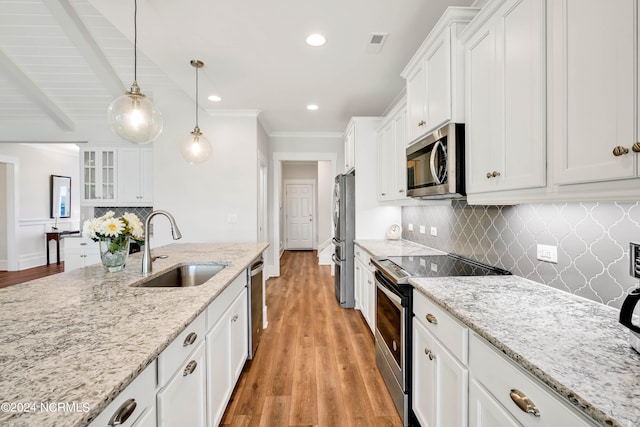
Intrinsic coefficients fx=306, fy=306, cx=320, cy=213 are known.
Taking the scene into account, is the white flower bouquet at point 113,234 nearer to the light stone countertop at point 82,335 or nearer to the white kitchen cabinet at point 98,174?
the light stone countertop at point 82,335

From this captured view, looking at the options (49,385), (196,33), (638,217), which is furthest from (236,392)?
(196,33)

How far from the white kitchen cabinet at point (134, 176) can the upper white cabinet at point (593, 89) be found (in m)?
5.01

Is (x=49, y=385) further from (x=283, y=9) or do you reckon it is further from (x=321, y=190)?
(x=321, y=190)

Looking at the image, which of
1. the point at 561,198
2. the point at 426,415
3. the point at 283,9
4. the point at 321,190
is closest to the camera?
the point at 561,198

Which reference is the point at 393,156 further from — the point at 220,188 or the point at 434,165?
the point at 220,188

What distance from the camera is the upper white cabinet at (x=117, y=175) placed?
185 inches

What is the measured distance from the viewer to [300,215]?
9258 mm

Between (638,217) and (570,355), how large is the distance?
2.11 feet

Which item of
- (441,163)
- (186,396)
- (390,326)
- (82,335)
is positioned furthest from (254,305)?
(441,163)

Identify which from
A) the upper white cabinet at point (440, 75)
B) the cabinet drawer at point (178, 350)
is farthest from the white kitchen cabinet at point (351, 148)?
the cabinet drawer at point (178, 350)

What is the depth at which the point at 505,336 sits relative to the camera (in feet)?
3.12

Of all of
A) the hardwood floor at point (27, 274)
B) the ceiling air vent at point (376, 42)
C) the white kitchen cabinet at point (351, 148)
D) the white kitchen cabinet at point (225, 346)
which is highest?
the ceiling air vent at point (376, 42)

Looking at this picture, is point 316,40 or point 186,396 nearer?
point 186,396

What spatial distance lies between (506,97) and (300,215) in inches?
318
